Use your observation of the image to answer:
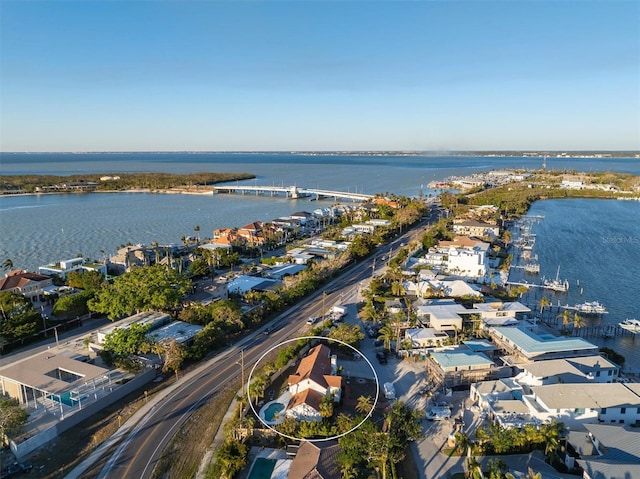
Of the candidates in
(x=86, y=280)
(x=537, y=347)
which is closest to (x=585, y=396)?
(x=537, y=347)

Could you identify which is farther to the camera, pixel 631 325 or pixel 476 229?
pixel 476 229

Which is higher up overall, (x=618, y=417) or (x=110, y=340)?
(x=110, y=340)

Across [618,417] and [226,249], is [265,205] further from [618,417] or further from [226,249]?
[618,417]

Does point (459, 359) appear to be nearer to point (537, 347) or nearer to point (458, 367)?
point (458, 367)

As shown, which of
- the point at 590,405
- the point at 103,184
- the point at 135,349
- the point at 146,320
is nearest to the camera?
the point at 590,405

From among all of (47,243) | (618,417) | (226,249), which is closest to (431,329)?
(618,417)

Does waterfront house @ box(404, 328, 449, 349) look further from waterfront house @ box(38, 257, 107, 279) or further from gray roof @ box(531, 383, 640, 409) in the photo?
waterfront house @ box(38, 257, 107, 279)
